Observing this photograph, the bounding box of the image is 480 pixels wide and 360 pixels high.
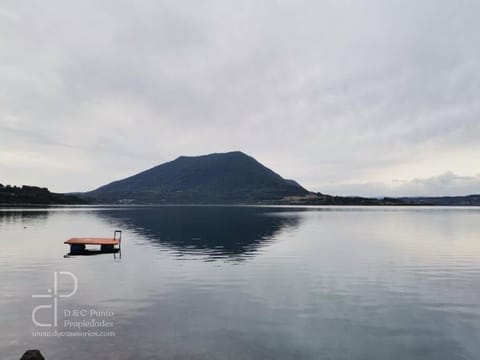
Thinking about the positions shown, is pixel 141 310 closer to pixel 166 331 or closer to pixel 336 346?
pixel 166 331

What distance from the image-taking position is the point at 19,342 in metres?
19.9

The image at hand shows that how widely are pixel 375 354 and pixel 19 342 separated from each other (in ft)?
68.8

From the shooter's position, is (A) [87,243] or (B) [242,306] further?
(A) [87,243]

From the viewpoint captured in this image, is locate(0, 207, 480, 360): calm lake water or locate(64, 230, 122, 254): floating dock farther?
locate(64, 230, 122, 254): floating dock

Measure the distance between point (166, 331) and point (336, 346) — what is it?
35.2 ft

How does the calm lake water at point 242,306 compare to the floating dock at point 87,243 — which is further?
the floating dock at point 87,243

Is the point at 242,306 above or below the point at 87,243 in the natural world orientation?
below

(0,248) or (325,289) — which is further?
(0,248)

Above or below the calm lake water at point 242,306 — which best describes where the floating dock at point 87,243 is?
→ above

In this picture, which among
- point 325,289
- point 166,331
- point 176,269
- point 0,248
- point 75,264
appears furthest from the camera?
point 0,248

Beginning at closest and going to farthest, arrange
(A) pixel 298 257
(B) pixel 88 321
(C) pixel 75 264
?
(B) pixel 88 321
(C) pixel 75 264
(A) pixel 298 257

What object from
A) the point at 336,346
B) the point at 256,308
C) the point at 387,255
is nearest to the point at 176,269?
the point at 256,308

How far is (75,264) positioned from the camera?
47.1 meters

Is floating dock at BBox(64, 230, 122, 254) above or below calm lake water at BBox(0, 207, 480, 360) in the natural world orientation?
above
